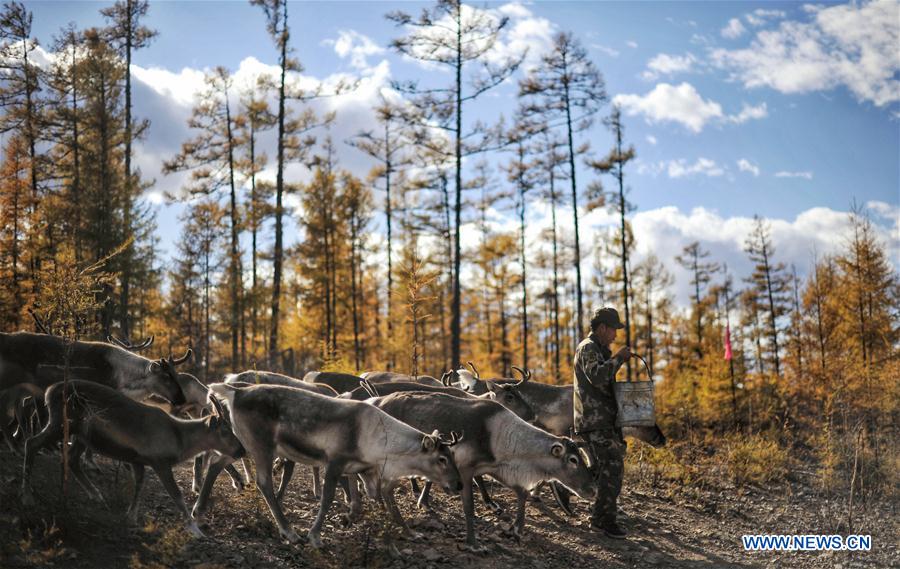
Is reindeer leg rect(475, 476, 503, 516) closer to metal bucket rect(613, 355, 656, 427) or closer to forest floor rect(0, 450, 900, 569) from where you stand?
forest floor rect(0, 450, 900, 569)

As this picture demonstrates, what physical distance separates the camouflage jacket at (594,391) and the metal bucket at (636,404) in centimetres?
20

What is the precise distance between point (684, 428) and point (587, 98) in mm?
16094

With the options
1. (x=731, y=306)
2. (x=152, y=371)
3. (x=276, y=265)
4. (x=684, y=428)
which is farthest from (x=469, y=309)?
(x=152, y=371)

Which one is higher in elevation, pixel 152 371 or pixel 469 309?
pixel 469 309

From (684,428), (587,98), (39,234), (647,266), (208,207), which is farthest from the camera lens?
(647,266)

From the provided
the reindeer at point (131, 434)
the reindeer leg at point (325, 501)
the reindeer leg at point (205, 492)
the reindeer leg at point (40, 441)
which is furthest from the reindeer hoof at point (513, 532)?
the reindeer leg at point (40, 441)

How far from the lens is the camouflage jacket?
1051 centimetres

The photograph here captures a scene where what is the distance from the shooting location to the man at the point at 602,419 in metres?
10.5

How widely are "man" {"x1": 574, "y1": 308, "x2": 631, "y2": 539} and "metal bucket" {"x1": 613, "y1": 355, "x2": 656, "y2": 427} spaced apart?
0.65 feet

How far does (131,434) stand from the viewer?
895 cm

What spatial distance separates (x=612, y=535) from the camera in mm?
10570

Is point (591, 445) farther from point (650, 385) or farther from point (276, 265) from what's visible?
point (276, 265)

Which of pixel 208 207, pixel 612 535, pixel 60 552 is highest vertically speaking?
pixel 208 207

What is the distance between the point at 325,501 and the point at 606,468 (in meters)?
4.21
